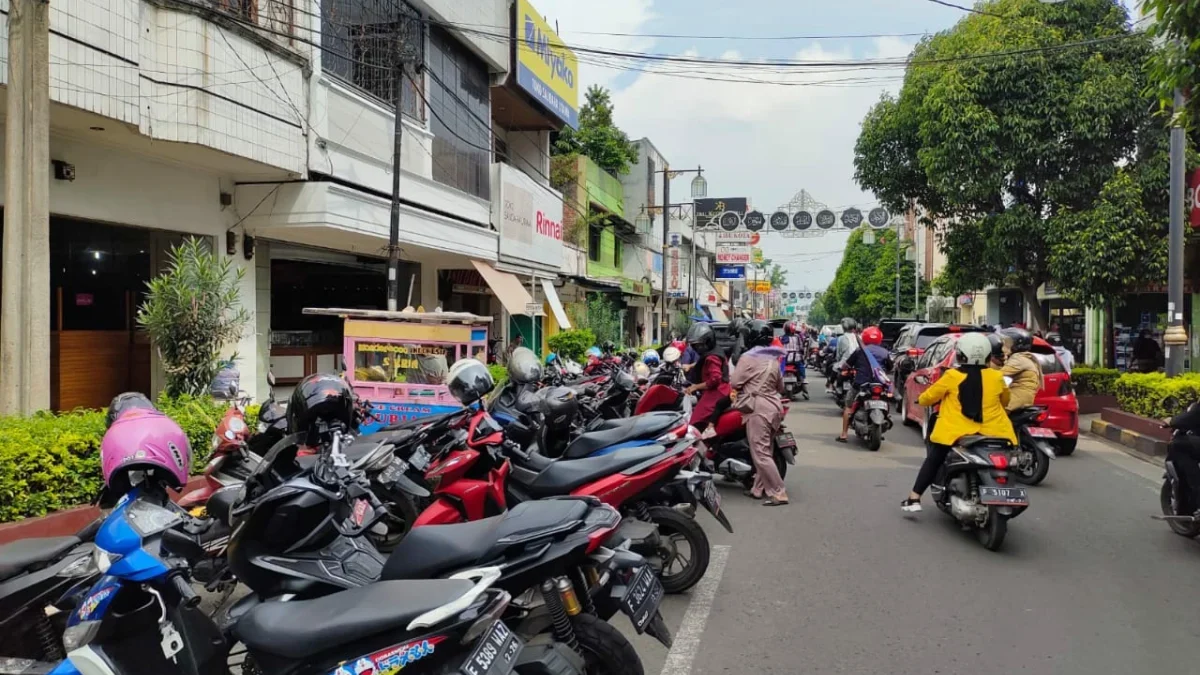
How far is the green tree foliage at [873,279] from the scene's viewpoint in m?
48.9

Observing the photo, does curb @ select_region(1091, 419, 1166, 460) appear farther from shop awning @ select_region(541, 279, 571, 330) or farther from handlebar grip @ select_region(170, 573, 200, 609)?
shop awning @ select_region(541, 279, 571, 330)

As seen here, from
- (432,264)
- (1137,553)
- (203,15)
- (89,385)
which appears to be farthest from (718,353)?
(432,264)

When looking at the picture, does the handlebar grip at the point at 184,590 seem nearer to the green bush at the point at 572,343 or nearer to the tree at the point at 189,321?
the tree at the point at 189,321

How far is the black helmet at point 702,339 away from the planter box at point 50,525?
15.3ft

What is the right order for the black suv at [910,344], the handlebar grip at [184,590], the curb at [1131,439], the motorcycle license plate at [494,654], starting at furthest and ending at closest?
the black suv at [910,344]
the curb at [1131,439]
the handlebar grip at [184,590]
the motorcycle license plate at [494,654]

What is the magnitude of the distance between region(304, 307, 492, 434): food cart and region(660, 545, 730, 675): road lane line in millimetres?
3439

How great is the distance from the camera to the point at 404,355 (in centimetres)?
811

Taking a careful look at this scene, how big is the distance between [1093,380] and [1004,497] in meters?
10.5

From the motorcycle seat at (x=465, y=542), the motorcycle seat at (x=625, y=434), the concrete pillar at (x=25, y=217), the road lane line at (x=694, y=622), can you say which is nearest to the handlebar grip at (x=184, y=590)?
the motorcycle seat at (x=465, y=542)

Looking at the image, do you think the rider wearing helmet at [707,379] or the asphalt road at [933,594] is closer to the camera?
the asphalt road at [933,594]

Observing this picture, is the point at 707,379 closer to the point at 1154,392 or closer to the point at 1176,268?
the point at 1154,392

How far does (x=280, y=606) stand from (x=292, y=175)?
906 cm

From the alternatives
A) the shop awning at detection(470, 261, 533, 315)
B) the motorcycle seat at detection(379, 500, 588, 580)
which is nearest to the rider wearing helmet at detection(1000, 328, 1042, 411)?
the motorcycle seat at detection(379, 500, 588, 580)

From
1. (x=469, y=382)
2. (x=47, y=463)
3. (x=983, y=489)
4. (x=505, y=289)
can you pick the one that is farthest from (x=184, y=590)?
(x=505, y=289)
